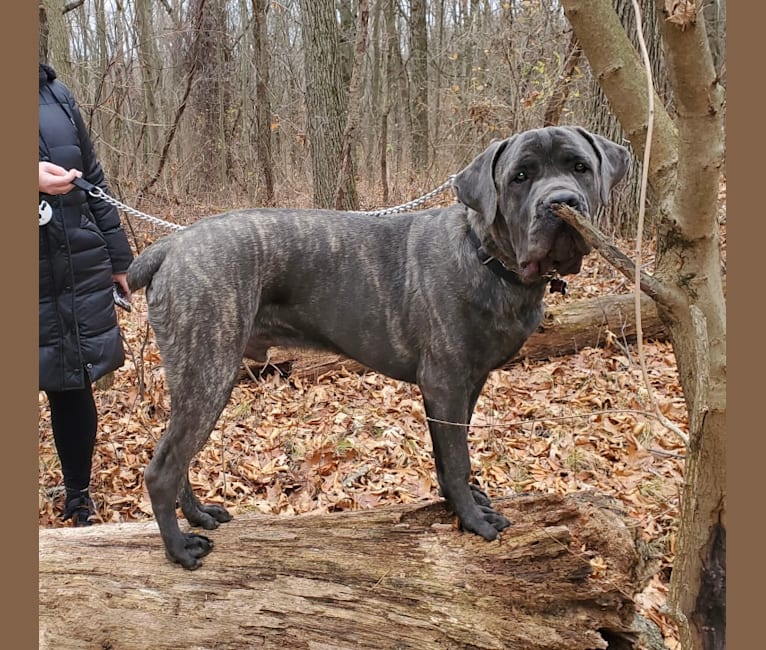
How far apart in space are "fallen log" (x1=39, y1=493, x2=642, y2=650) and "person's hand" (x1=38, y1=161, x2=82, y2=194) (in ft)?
5.37

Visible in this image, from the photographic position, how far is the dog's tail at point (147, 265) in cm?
303

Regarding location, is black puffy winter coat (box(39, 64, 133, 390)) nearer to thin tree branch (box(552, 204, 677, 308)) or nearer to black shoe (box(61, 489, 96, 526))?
black shoe (box(61, 489, 96, 526))

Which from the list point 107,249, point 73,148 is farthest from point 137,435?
point 73,148

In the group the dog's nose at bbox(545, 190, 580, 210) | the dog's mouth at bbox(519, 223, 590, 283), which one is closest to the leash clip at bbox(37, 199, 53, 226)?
the dog's mouth at bbox(519, 223, 590, 283)

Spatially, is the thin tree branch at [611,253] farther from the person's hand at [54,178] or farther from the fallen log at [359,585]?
the person's hand at [54,178]

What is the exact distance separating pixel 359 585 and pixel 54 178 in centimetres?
238

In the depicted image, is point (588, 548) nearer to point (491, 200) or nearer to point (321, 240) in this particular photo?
point (491, 200)

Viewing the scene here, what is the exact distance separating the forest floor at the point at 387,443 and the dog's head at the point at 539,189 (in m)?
1.35

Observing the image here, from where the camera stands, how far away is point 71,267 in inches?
139

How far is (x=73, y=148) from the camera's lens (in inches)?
141

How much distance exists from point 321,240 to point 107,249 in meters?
1.38

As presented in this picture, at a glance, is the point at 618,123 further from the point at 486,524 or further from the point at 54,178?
the point at 54,178

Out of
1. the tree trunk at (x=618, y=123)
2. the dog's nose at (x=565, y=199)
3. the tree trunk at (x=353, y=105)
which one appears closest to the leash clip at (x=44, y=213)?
the dog's nose at (x=565, y=199)

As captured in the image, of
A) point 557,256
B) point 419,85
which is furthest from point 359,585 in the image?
point 419,85
